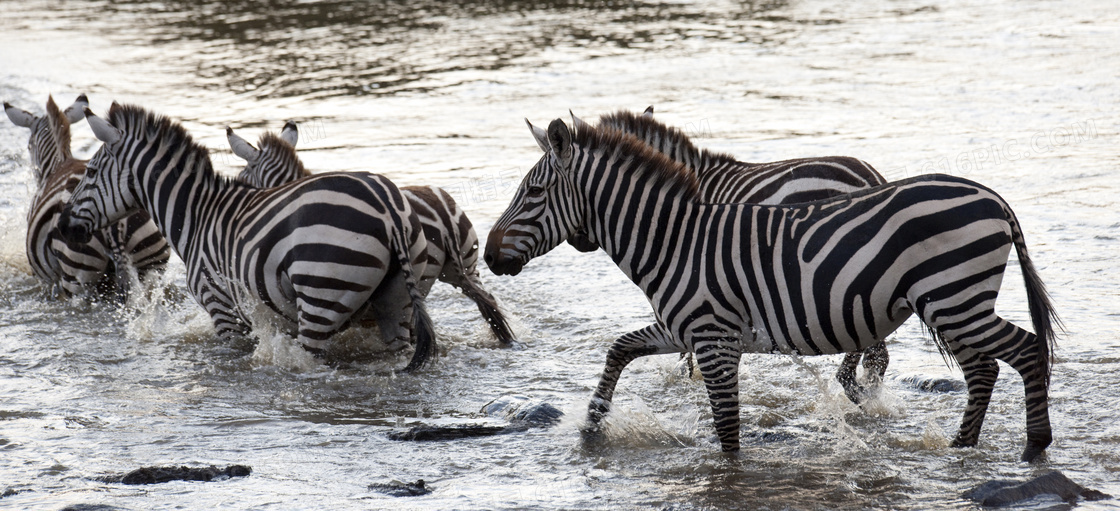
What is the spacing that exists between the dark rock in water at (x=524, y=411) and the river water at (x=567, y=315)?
0.39 ft

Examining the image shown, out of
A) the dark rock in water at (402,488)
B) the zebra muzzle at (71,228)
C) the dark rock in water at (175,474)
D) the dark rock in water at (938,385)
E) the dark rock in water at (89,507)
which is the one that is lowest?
the dark rock in water at (938,385)

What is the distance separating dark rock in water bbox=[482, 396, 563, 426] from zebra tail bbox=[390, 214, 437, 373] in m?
0.65

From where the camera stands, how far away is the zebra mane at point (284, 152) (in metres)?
8.01

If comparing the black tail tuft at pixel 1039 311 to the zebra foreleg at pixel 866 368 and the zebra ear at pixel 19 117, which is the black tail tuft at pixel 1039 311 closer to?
the zebra foreleg at pixel 866 368

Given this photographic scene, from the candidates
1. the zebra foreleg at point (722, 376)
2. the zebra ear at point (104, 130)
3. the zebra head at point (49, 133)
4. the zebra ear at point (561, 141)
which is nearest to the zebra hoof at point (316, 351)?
the zebra ear at point (104, 130)

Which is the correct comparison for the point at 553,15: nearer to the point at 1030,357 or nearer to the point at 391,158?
the point at 391,158

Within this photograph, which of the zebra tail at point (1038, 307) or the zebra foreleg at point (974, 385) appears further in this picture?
the zebra foreleg at point (974, 385)

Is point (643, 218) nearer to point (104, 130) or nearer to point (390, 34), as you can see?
point (104, 130)

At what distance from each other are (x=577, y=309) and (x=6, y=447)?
3.97 meters

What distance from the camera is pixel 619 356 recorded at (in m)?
5.61

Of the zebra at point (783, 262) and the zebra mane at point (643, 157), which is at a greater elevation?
the zebra mane at point (643, 157)

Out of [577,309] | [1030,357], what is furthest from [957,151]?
[1030,357]

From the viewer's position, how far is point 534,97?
15250mm

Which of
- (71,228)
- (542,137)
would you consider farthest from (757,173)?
(71,228)
